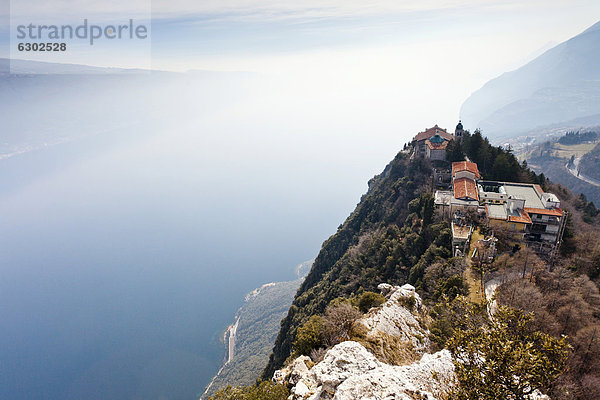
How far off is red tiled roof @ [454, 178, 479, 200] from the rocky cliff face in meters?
23.5

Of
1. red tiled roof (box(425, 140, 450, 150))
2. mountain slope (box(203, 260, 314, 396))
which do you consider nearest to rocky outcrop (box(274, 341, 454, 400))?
red tiled roof (box(425, 140, 450, 150))

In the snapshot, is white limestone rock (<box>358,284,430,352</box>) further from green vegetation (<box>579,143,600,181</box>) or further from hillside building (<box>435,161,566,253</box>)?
green vegetation (<box>579,143,600,181</box>)

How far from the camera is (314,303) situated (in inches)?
1820

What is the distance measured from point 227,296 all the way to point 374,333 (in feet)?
472

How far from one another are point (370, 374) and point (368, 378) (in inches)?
13.1

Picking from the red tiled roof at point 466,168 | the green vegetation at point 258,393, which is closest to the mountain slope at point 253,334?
the green vegetation at point 258,393

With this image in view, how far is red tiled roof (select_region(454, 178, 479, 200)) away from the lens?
36.4m

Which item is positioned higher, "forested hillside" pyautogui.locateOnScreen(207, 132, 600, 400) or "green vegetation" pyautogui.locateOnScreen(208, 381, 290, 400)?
"forested hillside" pyautogui.locateOnScreen(207, 132, 600, 400)

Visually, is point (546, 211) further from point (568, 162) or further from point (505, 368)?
point (568, 162)

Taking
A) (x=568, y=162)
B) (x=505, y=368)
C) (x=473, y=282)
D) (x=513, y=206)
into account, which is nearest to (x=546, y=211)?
(x=513, y=206)

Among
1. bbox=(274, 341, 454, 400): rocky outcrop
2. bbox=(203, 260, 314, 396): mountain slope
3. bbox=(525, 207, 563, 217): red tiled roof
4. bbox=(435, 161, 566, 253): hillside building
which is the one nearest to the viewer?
bbox=(274, 341, 454, 400): rocky outcrop

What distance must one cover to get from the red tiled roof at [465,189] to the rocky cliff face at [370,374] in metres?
23.5

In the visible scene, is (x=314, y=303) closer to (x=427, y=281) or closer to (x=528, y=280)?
(x=427, y=281)

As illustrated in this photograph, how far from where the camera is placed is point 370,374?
11.9 m
